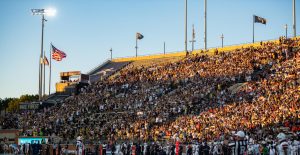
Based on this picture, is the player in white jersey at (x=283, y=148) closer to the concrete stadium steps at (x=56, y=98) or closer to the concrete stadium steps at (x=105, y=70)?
the concrete stadium steps at (x=56, y=98)

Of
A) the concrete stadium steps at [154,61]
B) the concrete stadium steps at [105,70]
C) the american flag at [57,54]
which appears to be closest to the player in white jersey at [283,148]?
the concrete stadium steps at [154,61]

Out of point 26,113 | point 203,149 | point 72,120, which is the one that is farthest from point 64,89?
point 203,149

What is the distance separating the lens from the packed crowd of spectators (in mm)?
42031

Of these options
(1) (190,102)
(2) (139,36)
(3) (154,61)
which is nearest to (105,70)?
(2) (139,36)

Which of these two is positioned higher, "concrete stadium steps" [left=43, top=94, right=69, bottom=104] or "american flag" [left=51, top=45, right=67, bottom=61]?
"american flag" [left=51, top=45, right=67, bottom=61]

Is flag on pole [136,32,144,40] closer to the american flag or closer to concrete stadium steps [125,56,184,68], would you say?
concrete stadium steps [125,56,184,68]

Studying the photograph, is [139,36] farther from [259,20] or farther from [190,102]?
[190,102]

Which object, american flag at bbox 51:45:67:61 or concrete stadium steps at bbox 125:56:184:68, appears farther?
american flag at bbox 51:45:67:61

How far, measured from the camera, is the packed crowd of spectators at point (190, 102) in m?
42.0

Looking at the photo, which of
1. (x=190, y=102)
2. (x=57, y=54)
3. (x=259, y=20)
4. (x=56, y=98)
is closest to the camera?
(x=190, y=102)

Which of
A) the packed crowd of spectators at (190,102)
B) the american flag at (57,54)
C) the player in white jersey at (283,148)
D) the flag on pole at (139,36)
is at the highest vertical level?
the flag on pole at (139,36)

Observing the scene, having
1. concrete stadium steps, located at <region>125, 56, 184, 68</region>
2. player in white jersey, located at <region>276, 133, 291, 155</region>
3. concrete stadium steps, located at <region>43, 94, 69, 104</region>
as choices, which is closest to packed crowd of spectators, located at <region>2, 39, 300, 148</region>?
concrete stadium steps, located at <region>125, 56, 184, 68</region>

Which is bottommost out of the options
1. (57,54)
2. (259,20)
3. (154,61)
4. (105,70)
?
(105,70)

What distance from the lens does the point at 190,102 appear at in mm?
50156
